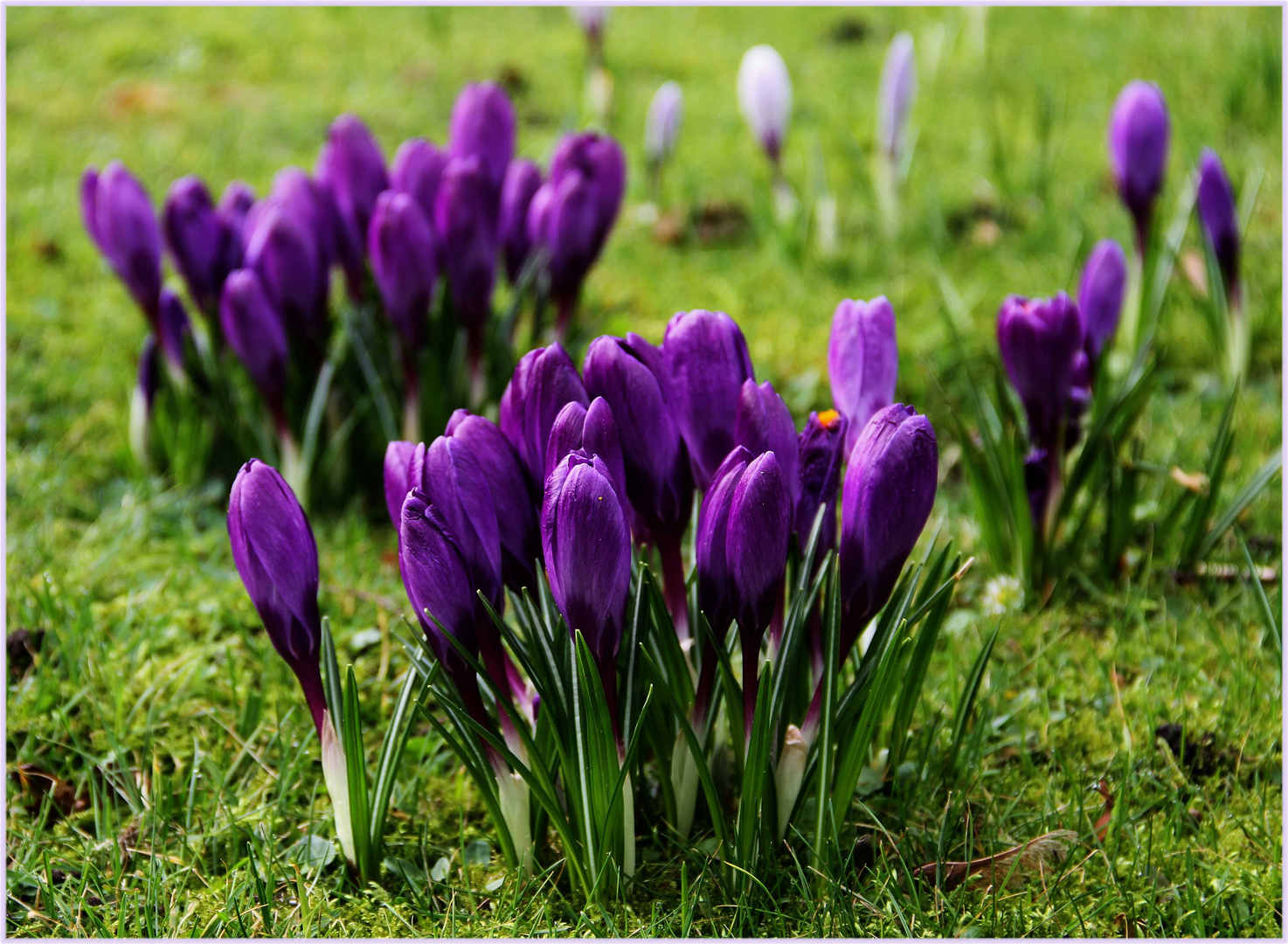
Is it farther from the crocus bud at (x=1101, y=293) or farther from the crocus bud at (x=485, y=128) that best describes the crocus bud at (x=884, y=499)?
the crocus bud at (x=485, y=128)

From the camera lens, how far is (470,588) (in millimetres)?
1248

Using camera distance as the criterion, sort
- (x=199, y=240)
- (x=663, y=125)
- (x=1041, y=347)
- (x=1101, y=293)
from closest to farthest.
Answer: (x=1041, y=347)
(x=1101, y=293)
(x=199, y=240)
(x=663, y=125)

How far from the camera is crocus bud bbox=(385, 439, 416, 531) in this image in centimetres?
132

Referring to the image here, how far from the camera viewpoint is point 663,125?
357 centimetres

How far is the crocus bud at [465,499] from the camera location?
1.22m

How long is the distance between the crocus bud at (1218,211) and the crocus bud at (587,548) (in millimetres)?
1764

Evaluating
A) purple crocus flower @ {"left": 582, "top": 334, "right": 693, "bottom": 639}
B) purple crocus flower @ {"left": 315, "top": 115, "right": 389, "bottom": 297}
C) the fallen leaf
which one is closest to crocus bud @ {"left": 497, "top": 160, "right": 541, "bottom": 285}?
purple crocus flower @ {"left": 315, "top": 115, "right": 389, "bottom": 297}

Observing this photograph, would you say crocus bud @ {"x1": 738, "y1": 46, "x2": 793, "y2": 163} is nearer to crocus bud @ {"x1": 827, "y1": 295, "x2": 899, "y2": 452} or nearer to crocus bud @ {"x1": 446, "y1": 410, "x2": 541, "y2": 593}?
crocus bud @ {"x1": 827, "y1": 295, "x2": 899, "y2": 452}

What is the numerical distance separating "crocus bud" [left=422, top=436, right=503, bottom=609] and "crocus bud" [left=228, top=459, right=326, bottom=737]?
6.3 inches

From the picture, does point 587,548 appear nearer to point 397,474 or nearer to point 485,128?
point 397,474

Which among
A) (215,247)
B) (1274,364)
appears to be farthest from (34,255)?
(1274,364)

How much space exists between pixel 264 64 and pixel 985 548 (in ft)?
13.4

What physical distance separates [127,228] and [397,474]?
4.51ft

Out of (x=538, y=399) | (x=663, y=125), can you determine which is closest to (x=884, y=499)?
(x=538, y=399)
